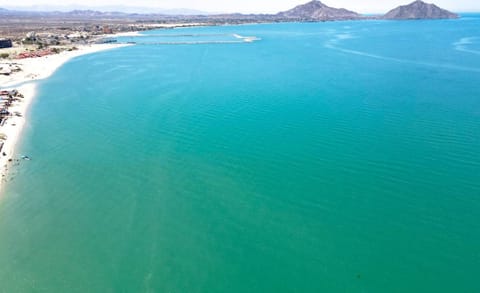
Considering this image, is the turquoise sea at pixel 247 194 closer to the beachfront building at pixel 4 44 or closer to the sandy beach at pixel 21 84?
the sandy beach at pixel 21 84

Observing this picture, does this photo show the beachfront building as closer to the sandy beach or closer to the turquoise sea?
the sandy beach

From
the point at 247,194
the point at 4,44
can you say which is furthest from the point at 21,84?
the point at 247,194

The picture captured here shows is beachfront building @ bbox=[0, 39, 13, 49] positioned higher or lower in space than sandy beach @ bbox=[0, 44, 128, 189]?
higher

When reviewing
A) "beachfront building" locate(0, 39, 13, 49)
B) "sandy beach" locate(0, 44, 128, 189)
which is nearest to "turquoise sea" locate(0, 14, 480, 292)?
"sandy beach" locate(0, 44, 128, 189)

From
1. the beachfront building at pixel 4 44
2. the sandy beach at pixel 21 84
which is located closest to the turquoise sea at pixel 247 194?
the sandy beach at pixel 21 84

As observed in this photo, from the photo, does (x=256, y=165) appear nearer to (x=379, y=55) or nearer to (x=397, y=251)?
(x=397, y=251)
